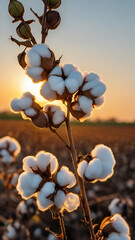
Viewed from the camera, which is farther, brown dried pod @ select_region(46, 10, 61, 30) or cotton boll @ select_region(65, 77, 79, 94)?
brown dried pod @ select_region(46, 10, 61, 30)

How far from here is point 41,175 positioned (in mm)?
1438

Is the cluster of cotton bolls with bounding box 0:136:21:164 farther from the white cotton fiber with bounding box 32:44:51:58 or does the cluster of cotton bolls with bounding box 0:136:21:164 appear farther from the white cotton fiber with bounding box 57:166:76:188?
the white cotton fiber with bounding box 32:44:51:58

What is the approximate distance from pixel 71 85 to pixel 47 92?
0.12 metres

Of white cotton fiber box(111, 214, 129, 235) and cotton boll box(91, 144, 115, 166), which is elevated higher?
cotton boll box(91, 144, 115, 166)

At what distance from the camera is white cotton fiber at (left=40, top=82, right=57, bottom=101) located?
51.1 inches

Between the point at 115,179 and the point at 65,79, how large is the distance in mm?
5854

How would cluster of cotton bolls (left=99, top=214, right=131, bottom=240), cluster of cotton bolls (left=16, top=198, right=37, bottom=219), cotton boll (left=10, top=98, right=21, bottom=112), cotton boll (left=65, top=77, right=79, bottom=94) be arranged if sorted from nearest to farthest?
cotton boll (left=65, top=77, right=79, bottom=94) < cotton boll (left=10, top=98, right=21, bottom=112) < cluster of cotton bolls (left=99, top=214, right=131, bottom=240) < cluster of cotton bolls (left=16, top=198, right=37, bottom=219)

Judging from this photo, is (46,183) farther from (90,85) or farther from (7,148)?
(7,148)

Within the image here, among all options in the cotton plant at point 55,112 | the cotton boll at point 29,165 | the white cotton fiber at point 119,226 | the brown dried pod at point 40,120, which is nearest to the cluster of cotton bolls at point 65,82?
the cotton plant at point 55,112

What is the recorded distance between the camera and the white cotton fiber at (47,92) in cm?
130

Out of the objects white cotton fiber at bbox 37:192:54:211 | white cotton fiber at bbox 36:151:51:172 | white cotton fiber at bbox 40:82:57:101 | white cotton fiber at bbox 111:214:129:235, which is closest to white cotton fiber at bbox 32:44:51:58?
white cotton fiber at bbox 40:82:57:101

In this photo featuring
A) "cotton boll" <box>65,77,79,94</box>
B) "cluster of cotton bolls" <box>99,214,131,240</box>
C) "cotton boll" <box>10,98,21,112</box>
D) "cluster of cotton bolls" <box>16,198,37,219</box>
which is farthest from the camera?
"cluster of cotton bolls" <box>16,198,37,219</box>

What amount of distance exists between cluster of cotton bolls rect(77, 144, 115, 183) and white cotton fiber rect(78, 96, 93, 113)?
22 centimetres

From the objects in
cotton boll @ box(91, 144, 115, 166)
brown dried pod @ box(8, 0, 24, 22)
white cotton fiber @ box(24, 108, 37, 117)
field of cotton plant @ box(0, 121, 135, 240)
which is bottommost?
field of cotton plant @ box(0, 121, 135, 240)
